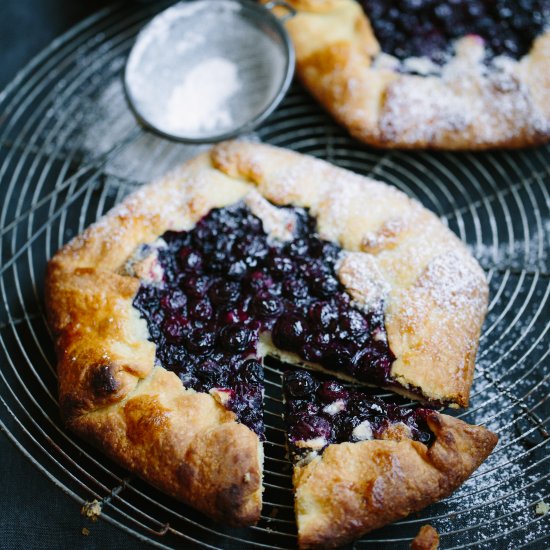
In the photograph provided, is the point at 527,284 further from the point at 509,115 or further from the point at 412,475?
the point at 412,475

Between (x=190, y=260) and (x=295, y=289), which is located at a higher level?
(x=190, y=260)

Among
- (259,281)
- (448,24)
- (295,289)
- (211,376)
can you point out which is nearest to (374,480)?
(211,376)

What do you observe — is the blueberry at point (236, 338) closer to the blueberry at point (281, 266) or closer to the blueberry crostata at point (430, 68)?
the blueberry at point (281, 266)

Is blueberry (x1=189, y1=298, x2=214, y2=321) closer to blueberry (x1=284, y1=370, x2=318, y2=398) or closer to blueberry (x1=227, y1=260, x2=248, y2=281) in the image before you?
blueberry (x1=227, y1=260, x2=248, y2=281)

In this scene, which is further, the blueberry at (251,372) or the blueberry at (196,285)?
the blueberry at (196,285)

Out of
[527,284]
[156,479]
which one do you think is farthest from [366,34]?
[156,479]

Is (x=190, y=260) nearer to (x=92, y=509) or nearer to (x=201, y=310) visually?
(x=201, y=310)

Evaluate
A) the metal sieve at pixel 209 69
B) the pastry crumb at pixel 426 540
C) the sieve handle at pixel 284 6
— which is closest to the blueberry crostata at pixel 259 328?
the pastry crumb at pixel 426 540
